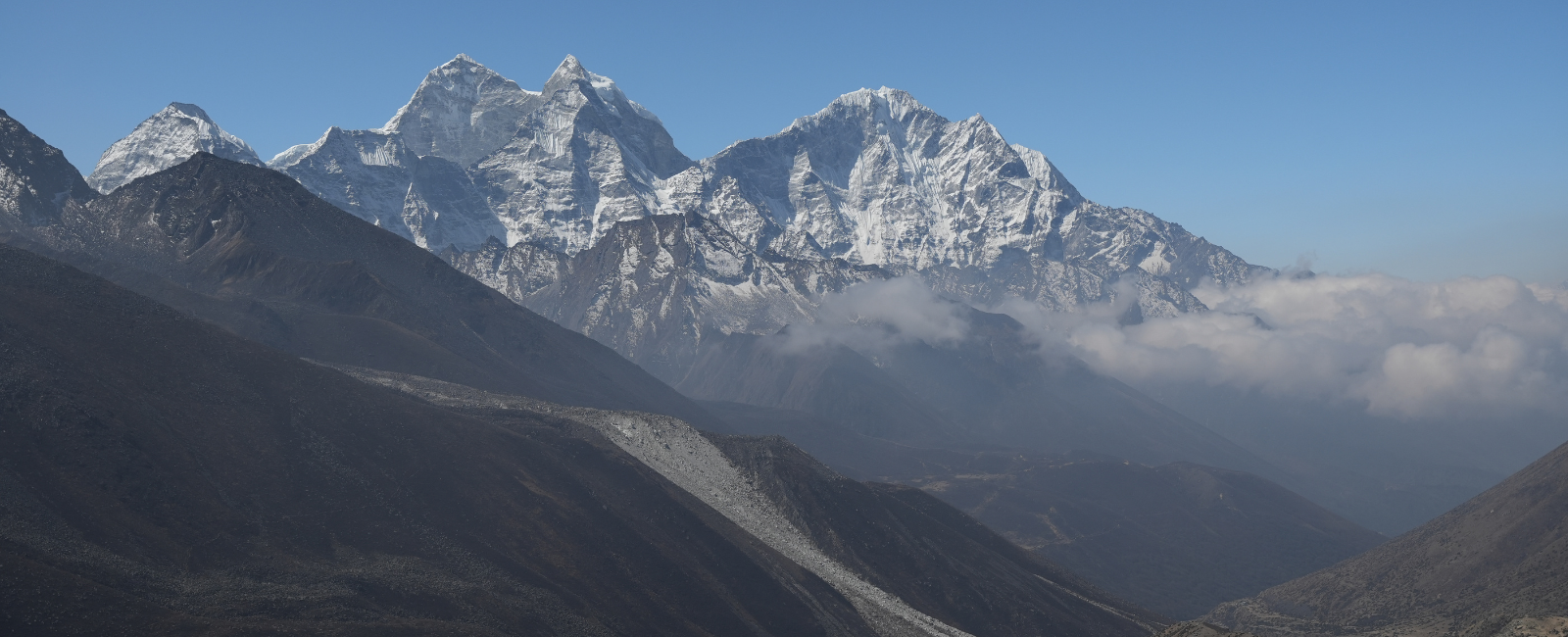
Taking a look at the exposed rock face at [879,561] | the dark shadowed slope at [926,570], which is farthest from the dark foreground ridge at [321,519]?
the exposed rock face at [879,561]

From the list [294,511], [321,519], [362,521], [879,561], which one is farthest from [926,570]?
[294,511]

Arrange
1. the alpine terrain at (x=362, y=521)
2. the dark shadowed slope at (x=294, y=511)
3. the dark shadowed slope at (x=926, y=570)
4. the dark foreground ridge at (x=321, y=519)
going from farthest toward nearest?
the dark shadowed slope at (x=926, y=570) < the alpine terrain at (x=362, y=521) < the dark foreground ridge at (x=321, y=519) < the dark shadowed slope at (x=294, y=511)

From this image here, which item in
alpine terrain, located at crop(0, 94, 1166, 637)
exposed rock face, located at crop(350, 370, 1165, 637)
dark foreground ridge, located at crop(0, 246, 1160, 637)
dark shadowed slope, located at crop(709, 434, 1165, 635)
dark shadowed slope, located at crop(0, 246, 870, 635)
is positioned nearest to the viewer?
dark shadowed slope, located at crop(0, 246, 870, 635)

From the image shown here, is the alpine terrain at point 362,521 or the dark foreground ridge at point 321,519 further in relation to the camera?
the alpine terrain at point 362,521

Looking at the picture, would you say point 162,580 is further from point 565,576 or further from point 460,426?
point 460,426

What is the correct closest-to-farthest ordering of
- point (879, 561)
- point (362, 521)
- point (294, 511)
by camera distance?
point (294, 511) < point (362, 521) < point (879, 561)

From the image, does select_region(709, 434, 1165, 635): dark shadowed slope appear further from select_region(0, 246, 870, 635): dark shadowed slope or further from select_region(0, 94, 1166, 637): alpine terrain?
select_region(0, 246, 870, 635): dark shadowed slope

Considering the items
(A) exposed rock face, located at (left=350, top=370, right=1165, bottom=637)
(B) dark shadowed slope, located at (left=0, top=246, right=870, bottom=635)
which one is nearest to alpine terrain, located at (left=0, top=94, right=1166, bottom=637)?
(B) dark shadowed slope, located at (left=0, top=246, right=870, bottom=635)

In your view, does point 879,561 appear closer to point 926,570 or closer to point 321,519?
point 926,570

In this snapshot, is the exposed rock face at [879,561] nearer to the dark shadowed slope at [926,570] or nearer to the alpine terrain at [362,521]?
the dark shadowed slope at [926,570]
